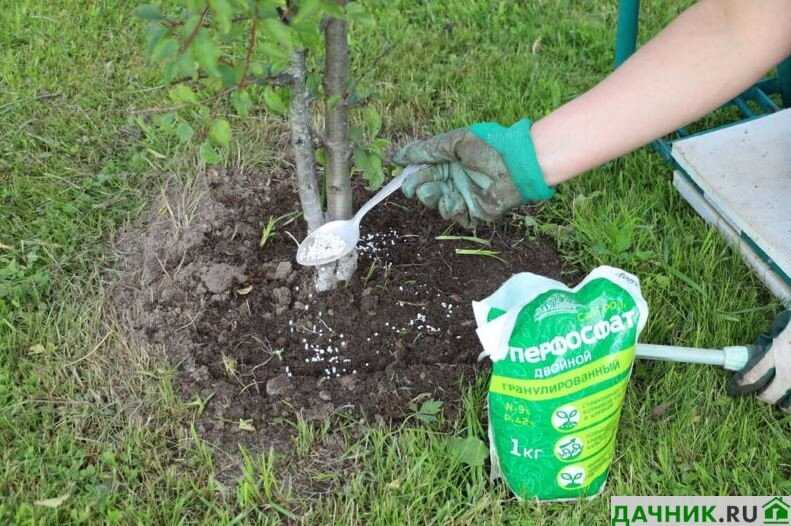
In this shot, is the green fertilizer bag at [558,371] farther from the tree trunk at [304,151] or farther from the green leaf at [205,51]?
the green leaf at [205,51]

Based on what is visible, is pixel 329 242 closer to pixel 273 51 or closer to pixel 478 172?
pixel 478 172

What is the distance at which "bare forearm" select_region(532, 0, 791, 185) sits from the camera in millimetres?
1657

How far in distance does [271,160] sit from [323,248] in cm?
62

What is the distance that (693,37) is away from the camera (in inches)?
66.9

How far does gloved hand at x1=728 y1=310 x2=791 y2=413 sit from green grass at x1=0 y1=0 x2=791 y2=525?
38 millimetres

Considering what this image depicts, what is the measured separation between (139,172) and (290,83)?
3.06 ft

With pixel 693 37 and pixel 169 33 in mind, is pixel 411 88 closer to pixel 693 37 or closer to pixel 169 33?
pixel 693 37

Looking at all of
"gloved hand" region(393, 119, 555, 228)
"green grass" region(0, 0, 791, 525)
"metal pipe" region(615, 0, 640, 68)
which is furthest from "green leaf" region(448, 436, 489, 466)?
"metal pipe" region(615, 0, 640, 68)

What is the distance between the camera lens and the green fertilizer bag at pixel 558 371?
1666 millimetres

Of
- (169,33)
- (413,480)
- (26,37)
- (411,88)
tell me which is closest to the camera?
(169,33)

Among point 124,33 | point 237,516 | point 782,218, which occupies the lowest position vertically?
point 237,516

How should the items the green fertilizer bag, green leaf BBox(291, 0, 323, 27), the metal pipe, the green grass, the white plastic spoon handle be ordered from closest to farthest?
green leaf BBox(291, 0, 323, 27) → the green fertilizer bag → the green grass → the white plastic spoon handle → the metal pipe

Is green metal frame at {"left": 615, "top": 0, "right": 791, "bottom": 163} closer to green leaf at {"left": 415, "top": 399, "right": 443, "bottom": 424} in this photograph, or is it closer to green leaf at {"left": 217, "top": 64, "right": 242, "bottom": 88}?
green leaf at {"left": 415, "top": 399, "right": 443, "bottom": 424}

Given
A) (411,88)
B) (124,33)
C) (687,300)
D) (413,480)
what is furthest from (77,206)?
(687,300)
